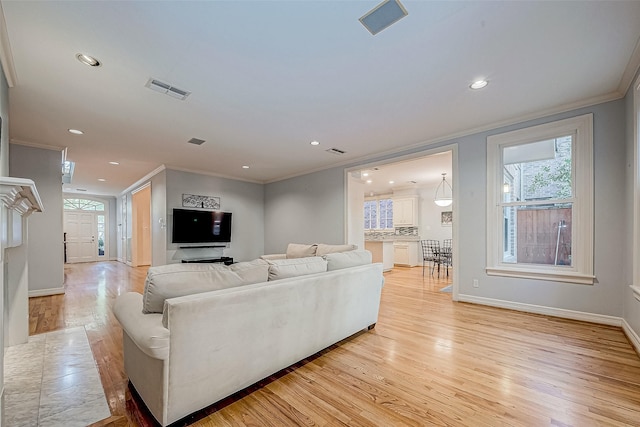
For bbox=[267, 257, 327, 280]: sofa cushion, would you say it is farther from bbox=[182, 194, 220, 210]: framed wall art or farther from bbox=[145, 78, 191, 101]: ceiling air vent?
bbox=[182, 194, 220, 210]: framed wall art

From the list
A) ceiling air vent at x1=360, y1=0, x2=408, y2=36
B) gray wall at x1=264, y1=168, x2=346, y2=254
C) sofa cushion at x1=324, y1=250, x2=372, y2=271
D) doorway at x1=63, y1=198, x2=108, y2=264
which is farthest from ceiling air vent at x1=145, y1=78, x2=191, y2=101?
doorway at x1=63, y1=198, x2=108, y2=264

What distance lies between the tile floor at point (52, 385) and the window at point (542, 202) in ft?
14.9

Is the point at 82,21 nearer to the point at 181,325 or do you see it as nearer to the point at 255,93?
the point at 255,93

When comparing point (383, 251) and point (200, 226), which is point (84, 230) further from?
point (383, 251)

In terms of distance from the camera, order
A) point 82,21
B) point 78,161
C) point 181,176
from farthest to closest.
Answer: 1. point 181,176
2. point 78,161
3. point 82,21

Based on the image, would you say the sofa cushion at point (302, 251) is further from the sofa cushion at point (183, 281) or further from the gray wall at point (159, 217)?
the gray wall at point (159, 217)

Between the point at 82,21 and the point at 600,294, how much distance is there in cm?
559

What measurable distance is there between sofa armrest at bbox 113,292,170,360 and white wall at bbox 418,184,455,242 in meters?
8.60

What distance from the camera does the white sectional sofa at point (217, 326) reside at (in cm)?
149

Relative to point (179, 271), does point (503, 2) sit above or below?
above

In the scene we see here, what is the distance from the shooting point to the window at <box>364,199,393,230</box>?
33.0 ft

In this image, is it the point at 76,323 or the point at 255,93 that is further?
the point at 76,323

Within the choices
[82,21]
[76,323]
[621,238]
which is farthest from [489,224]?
[76,323]

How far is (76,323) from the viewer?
3361mm
